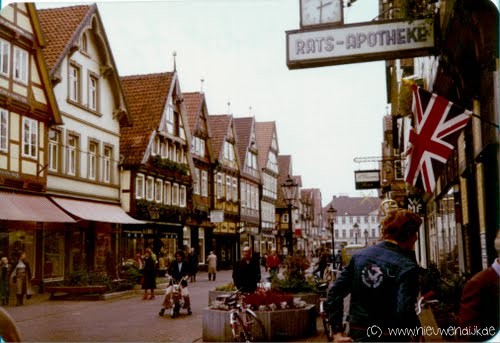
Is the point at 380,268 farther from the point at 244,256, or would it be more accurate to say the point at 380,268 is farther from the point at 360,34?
the point at 244,256

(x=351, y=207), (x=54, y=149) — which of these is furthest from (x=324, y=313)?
(x=351, y=207)

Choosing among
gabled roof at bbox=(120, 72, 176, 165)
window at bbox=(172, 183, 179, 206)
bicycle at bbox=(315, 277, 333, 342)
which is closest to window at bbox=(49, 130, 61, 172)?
gabled roof at bbox=(120, 72, 176, 165)

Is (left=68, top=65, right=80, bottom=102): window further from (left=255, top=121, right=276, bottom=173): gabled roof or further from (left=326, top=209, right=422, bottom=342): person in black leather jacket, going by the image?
(left=326, top=209, right=422, bottom=342): person in black leather jacket

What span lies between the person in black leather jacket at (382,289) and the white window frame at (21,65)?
1590 cm

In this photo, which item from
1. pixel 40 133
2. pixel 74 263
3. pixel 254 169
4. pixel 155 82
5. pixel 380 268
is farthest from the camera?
pixel 254 169

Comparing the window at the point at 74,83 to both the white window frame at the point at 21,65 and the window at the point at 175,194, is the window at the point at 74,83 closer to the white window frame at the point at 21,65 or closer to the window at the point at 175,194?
the white window frame at the point at 21,65

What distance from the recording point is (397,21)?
26.1 ft

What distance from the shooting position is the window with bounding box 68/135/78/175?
23094 millimetres

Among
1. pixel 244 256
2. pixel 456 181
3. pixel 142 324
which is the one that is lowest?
pixel 142 324

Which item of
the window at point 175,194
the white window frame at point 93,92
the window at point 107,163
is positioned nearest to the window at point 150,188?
the window at point 175,194

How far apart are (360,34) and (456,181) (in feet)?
15.1

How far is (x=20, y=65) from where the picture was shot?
18453 millimetres

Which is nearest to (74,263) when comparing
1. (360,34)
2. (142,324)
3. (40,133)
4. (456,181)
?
(40,133)

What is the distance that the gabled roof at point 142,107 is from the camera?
29850mm
